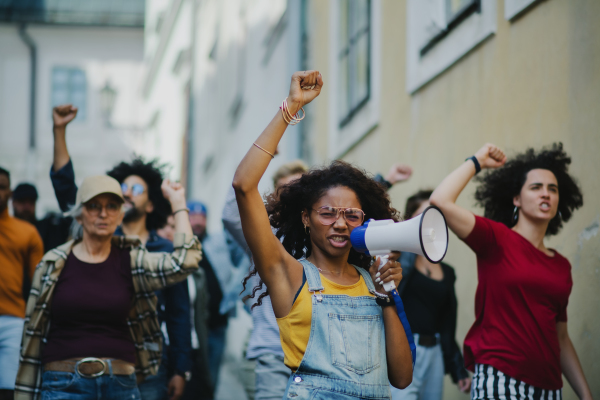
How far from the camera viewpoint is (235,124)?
16312 mm

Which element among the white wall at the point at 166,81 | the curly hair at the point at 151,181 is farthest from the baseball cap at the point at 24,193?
the white wall at the point at 166,81

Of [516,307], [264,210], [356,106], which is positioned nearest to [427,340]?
[516,307]

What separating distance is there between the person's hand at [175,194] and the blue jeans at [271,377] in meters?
1.07

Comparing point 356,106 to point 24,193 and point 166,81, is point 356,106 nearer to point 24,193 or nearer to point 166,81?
point 24,193

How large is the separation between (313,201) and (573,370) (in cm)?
196

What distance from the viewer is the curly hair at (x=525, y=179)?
4.96 m

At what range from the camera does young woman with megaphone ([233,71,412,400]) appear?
3.26 m

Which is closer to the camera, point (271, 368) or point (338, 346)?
point (338, 346)

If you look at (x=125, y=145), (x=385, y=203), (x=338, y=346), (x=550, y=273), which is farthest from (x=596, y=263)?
(x=125, y=145)

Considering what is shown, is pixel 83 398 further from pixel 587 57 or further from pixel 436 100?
pixel 436 100

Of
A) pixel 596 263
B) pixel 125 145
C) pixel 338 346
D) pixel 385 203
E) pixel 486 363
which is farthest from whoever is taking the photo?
pixel 125 145

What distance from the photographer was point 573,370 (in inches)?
180

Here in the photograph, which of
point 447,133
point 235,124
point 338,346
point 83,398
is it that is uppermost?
point 235,124

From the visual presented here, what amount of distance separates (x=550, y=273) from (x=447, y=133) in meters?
2.77
